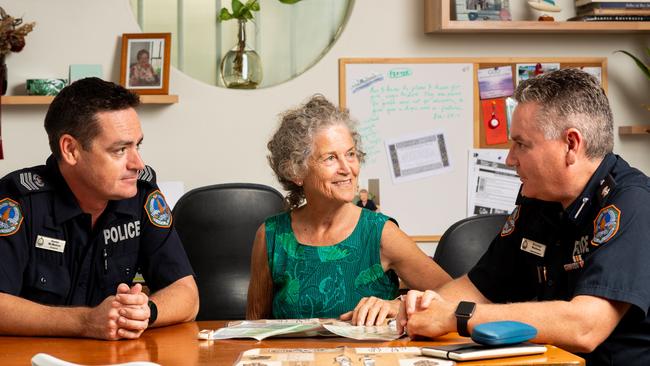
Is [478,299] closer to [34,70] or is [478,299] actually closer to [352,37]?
[352,37]

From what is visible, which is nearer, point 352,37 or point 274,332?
point 274,332

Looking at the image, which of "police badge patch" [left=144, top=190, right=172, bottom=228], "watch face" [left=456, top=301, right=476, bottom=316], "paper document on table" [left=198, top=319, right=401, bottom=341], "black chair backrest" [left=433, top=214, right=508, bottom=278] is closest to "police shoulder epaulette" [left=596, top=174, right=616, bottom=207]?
"watch face" [left=456, top=301, right=476, bottom=316]

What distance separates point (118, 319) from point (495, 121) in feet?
8.32

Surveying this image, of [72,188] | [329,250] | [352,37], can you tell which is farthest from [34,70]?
[329,250]

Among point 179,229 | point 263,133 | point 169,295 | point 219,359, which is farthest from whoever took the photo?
point 263,133

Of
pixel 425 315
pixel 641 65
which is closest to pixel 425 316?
pixel 425 315

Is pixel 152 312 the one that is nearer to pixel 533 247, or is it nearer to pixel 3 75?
pixel 533 247

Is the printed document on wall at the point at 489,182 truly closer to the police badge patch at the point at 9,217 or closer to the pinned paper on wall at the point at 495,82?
the pinned paper on wall at the point at 495,82

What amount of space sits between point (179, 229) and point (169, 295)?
2.85 feet

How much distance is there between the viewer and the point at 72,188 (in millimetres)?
2449

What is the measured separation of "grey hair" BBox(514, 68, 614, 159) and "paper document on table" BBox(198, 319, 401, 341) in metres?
0.57

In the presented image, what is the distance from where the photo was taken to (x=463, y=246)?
2.82 meters

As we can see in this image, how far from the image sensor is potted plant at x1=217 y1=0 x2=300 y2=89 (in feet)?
13.2

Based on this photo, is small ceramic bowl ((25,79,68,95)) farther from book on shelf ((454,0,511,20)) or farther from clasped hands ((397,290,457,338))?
Answer: clasped hands ((397,290,457,338))
